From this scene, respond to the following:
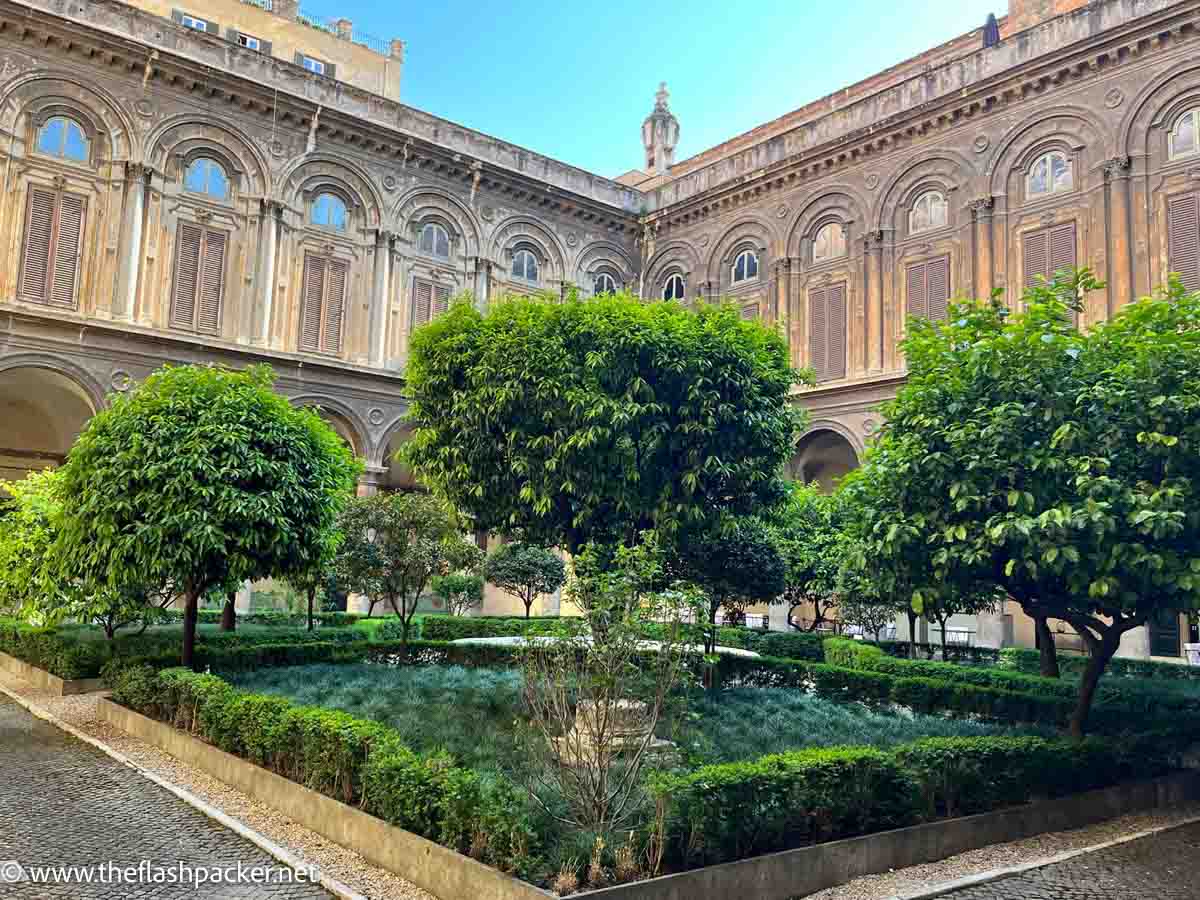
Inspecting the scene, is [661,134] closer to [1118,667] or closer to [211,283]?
[211,283]

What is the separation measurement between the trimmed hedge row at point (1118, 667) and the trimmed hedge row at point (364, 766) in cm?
→ 1280

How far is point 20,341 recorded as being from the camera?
21078 millimetres

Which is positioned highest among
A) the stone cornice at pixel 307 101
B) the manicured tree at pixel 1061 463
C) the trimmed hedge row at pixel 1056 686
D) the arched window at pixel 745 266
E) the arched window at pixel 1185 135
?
the stone cornice at pixel 307 101

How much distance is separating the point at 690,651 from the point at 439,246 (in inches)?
908

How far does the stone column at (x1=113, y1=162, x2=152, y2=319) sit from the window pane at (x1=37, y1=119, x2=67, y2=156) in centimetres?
149

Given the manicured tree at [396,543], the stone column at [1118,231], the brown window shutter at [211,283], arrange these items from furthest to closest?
the brown window shutter at [211,283] → the stone column at [1118,231] → the manicured tree at [396,543]

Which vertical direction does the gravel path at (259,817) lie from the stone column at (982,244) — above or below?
below

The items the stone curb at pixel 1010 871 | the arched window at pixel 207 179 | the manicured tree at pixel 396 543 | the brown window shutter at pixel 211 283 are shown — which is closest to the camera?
the stone curb at pixel 1010 871

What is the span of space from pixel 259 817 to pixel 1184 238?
2170 cm

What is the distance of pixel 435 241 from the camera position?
28188 mm

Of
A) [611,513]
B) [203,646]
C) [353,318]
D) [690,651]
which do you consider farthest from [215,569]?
[353,318]

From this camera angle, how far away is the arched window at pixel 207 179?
2410cm

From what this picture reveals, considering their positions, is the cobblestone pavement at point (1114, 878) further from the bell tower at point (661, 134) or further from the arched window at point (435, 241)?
the bell tower at point (661, 134)

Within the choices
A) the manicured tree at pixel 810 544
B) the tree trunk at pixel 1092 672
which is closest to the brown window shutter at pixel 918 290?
the manicured tree at pixel 810 544
